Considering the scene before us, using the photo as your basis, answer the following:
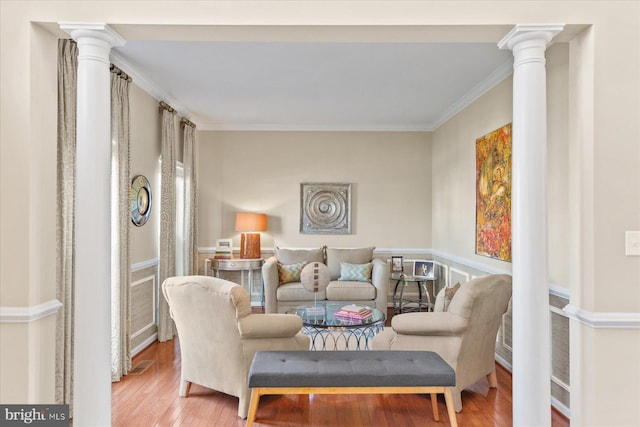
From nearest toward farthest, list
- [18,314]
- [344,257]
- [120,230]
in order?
1. [18,314]
2. [120,230]
3. [344,257]

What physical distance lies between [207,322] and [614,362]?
8.23 feet

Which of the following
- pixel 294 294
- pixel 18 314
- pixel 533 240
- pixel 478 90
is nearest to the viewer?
pixel 18 314

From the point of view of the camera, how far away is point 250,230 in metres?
6.25

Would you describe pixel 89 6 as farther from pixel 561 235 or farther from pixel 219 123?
pixel 219 123

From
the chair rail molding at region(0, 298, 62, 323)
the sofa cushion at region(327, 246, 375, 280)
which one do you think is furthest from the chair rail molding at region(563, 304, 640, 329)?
the sofa cushion at region(327, 246, 375, 280)

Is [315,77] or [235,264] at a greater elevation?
[315,77]

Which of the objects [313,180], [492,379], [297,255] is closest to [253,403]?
[492,379]

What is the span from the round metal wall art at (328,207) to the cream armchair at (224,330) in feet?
11.5

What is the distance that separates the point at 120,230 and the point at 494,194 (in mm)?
3606

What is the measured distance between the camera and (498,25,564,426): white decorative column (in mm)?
2191

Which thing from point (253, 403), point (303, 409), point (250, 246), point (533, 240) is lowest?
point (303, 409)

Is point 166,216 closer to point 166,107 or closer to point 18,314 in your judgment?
point 166,107

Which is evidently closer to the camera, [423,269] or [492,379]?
[492,379]

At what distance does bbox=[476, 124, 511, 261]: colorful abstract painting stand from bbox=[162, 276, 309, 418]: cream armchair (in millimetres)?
2208
